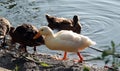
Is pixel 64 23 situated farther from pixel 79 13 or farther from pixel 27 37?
pixel 27 37

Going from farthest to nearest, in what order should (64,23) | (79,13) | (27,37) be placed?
(79,13), (64,23), (27,37)

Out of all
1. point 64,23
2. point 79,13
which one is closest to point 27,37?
point 64,23

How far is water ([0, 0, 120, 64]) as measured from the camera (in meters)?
12.3

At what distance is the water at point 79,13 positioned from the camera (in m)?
12.3

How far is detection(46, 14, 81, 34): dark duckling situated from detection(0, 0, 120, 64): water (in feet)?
0.98

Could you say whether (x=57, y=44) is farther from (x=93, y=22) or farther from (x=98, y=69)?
(x=93, y=22)

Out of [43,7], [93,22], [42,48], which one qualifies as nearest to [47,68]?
[42,48]

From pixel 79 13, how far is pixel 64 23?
4.98 feet

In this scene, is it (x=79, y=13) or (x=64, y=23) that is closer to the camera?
(x=64, y=23)

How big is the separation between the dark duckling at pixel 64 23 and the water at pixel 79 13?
11.8 inches

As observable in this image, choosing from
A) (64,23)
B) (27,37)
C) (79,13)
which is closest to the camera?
(27,37)

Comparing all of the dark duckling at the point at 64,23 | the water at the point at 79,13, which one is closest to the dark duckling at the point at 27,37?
the water at the point at 79,13

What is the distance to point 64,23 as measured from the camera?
Answer: 42.2ft

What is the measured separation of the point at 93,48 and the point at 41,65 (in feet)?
10.2
